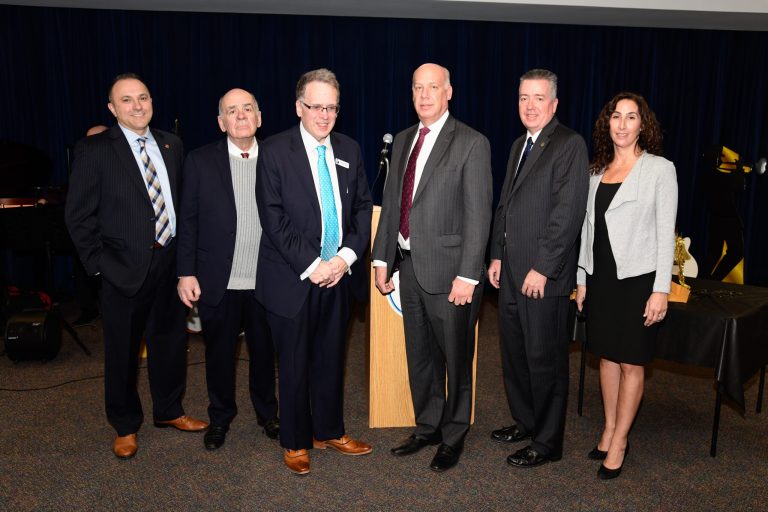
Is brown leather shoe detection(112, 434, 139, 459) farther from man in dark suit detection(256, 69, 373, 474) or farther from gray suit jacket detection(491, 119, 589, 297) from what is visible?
gray suit jacket detection(491, 119, 589, 297)

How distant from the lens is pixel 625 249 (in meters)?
2.66

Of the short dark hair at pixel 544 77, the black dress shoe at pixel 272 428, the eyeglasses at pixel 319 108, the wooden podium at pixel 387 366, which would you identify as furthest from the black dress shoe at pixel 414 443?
the short dark hair at pixel 544 77

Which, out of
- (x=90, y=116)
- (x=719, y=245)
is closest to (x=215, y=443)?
(x=90, y=116)

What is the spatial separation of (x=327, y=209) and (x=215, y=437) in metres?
1.38

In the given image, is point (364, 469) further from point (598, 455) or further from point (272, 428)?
point (598, 455)

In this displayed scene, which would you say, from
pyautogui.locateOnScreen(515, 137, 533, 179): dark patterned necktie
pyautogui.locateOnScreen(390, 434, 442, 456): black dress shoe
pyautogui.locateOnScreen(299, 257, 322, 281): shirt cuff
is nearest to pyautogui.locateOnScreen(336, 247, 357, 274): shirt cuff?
pyautogui.locateOnScreen(299, 257, 322, 281): shirt cuff

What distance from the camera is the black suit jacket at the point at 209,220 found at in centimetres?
289

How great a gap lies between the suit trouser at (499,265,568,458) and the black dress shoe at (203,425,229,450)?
1.56 metres

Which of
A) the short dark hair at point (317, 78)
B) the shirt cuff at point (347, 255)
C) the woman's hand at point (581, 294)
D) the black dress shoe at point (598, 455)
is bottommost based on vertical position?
the black dress shoe at point (598, 455)

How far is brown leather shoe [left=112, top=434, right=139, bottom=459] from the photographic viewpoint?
300 centimetres

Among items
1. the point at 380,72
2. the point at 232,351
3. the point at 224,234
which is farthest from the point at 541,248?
the point at 380,72

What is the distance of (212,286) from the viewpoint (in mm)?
2936

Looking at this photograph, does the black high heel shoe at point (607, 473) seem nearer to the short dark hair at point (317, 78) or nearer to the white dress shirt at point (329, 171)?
the white dress shirt at point (329, 171)

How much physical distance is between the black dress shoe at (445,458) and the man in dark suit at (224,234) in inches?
41.7
